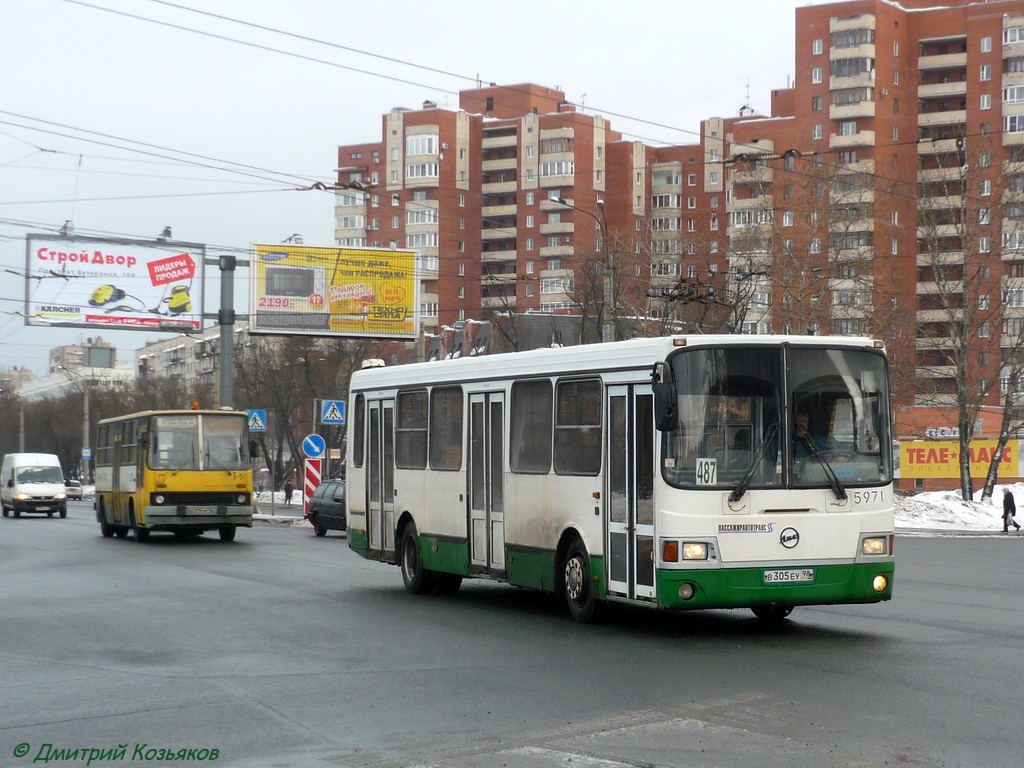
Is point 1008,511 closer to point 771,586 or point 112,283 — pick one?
point 112,283

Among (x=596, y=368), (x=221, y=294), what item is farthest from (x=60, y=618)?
(x=221, y=294)

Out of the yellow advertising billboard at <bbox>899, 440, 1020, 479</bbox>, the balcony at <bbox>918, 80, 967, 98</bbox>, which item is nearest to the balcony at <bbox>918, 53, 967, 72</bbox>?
the balcony at <bbox>918, 80, 967, 98</bbox>

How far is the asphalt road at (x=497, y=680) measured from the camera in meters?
7.73

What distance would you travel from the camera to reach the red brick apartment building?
151 ft

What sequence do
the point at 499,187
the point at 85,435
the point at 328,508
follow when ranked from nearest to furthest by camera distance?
the point at 328,508
the point at 85,435
the point at 499,187

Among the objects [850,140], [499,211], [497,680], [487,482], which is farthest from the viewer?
[499,211]

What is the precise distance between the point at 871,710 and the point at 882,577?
388 cm

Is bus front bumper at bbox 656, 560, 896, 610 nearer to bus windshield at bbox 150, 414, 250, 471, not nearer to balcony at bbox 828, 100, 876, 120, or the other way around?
bus windshield at bbox 150, 414, 250, 471

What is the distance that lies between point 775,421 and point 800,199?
36714 millimetres

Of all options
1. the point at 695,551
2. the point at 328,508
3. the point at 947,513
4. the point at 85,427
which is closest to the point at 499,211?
the point at 85,427

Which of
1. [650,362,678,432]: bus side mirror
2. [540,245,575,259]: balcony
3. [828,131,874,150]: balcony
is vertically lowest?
[650,362,678,432]: bus side mirror

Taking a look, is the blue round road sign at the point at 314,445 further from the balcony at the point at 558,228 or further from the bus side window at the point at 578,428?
the balcony at the point at 558,228

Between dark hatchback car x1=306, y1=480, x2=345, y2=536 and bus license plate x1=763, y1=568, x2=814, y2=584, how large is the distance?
23261mm

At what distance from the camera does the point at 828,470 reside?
484 inches
